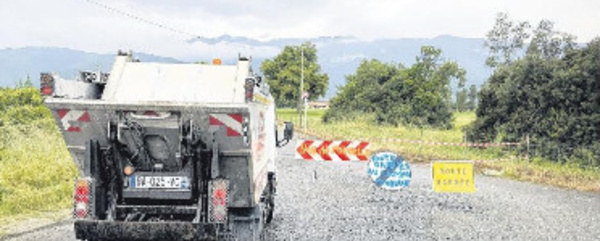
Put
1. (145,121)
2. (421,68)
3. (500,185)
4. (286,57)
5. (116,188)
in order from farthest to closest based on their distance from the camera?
(286,57) < (421,68) < (500,185) < (116,188) < (145,121)

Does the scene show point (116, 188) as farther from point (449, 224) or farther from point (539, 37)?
point (539, 37)

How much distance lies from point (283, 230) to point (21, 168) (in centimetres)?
671

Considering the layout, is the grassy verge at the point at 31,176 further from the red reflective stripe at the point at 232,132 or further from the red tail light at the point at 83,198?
the red reflective stripe at the point at 232,132

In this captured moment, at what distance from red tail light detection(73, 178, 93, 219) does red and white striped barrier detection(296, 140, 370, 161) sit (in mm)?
8285

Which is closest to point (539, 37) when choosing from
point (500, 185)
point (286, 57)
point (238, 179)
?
point (286, 57)

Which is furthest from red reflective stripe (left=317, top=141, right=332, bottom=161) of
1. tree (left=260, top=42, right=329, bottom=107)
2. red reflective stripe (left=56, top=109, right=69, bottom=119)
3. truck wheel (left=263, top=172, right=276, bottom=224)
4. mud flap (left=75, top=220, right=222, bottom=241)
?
tree (left=260, top=42, right=329, bottom=107)

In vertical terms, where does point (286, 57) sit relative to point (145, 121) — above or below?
above

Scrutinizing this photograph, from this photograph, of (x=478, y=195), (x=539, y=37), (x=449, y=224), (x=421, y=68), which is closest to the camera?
(x=449, y=224)

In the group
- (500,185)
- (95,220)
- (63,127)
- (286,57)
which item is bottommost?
(500,185)

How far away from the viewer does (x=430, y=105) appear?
142 ft

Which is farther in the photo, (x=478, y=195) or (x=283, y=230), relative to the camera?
(x=478, y=195)

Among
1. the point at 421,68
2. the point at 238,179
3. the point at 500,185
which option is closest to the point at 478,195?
the point at 500,185

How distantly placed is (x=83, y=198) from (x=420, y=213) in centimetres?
679

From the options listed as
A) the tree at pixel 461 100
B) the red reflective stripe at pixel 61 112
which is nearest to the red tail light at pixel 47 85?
the red reflective stripe at pixel 61 112
